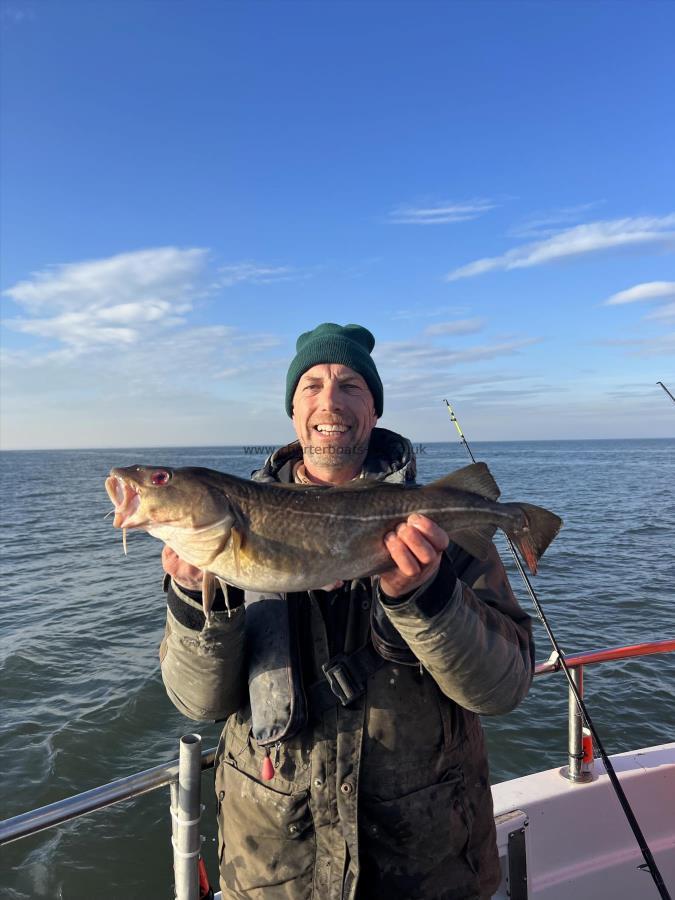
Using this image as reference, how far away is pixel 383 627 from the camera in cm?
300

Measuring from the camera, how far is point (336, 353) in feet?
Answer: 13.6

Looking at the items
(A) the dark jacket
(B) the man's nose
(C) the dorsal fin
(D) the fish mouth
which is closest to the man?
(A) the dark jacket

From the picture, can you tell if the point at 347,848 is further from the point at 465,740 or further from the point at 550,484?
the point at 550,484

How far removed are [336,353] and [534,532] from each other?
5.79 ft

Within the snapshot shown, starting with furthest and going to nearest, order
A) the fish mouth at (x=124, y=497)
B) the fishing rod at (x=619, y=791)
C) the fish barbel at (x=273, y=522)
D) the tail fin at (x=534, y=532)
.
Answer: the tail fin at (x=534, y=532), the fishing rod at (x=619, y=791), the fish mouth at (x=124, y=497), the fish barbel at (x=273, y=522)

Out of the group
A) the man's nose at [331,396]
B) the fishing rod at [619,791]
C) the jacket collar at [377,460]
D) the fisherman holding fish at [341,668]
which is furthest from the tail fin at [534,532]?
the man's nose at [331,396]

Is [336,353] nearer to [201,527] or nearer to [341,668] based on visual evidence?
[201,527]

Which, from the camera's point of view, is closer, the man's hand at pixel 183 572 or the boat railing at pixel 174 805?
the boat railing at pixel 174 805

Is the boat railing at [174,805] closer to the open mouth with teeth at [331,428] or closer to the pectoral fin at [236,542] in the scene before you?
the pectoral fin at [236,542]

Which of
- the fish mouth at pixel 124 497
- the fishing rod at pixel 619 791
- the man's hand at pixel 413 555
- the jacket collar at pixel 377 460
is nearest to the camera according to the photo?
the man's hand at pixel 413 555

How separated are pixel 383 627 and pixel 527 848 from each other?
273 centimetres

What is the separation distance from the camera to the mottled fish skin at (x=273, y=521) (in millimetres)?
3055

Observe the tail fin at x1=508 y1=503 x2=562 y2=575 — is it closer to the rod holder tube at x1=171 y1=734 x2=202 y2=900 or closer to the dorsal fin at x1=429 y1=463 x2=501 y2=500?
the dorsal fin at x1=429 y1=463 x2=501 y2=500

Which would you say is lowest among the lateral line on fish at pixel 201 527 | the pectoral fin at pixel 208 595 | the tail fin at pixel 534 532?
the pectoral fin at pixel 208 595
